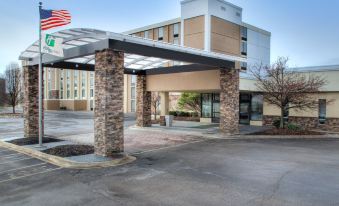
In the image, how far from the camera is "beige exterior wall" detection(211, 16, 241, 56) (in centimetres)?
3650

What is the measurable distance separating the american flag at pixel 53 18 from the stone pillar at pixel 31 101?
415 centimetres

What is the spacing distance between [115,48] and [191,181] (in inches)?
237

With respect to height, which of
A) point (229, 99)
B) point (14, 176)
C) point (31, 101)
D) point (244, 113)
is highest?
point (229, 99)

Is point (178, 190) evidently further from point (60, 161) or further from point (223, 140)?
point (223, 140)

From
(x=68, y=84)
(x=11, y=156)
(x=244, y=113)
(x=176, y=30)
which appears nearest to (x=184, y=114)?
(x=244, y=113)

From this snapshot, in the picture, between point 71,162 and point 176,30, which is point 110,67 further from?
point 176,30

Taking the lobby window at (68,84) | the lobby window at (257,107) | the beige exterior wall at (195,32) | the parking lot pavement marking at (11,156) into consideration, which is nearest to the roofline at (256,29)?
the beige exterior wall at (195,32)

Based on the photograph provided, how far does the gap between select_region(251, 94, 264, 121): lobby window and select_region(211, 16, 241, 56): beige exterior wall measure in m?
12.4

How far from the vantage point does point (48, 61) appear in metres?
15.1

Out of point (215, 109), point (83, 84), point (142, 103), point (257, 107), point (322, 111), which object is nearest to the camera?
point (322, 111)

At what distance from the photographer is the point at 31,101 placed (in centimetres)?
1631

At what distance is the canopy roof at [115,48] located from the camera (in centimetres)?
1143

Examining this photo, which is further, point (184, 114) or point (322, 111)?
point (184, 114)

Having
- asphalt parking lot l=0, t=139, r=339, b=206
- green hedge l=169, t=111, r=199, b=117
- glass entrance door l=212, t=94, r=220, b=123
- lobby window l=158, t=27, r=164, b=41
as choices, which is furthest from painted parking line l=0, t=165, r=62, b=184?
lobby window l=158, t=27, r=164, b=41
